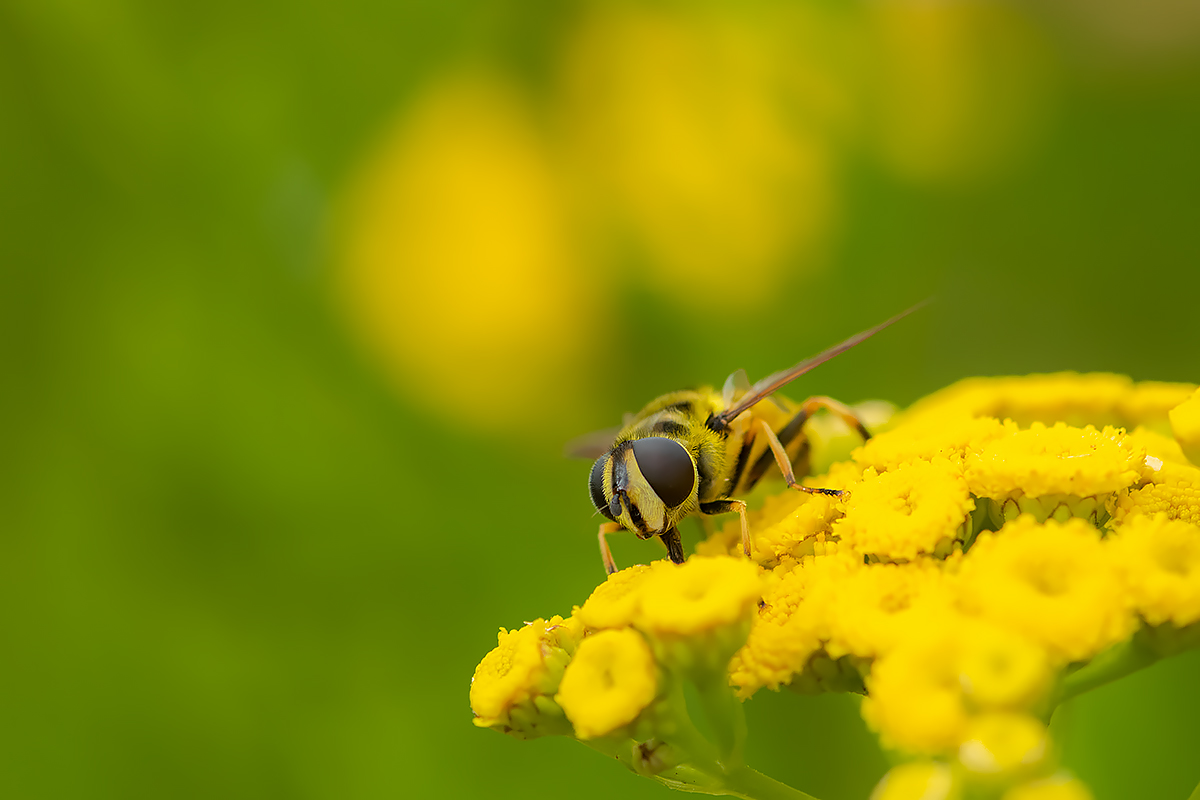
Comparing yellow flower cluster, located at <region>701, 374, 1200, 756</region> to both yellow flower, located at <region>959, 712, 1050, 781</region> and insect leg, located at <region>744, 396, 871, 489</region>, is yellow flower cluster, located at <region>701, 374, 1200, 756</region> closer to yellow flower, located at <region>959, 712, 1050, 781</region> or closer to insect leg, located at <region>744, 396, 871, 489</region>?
yellow flower, located at <region>959, 712, 1050, 781</region>

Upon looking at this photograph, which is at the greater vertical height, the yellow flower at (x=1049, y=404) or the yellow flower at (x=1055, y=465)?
the yellow flower at (x=1049, y=404)

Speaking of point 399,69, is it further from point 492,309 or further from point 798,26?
point 798,26

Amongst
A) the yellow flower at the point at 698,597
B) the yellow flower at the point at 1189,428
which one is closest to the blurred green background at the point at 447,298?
the yellow flower at the point at 1189,428

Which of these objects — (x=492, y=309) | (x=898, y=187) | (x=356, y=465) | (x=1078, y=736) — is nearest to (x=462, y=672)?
(x=356, y=465)

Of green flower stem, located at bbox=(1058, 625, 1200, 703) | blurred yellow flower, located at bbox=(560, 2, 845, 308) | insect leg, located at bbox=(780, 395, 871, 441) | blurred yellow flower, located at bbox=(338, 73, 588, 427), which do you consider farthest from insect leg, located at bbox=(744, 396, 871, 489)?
blurred yellow flower, located at bbox=(560, 2, 845, 308)

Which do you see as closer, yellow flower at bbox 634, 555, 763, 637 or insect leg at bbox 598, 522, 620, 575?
yellow flower at bbox 634, 555, 763, 637

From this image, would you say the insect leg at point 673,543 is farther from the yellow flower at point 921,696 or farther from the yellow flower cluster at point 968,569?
the yellow flower at point 921,696
